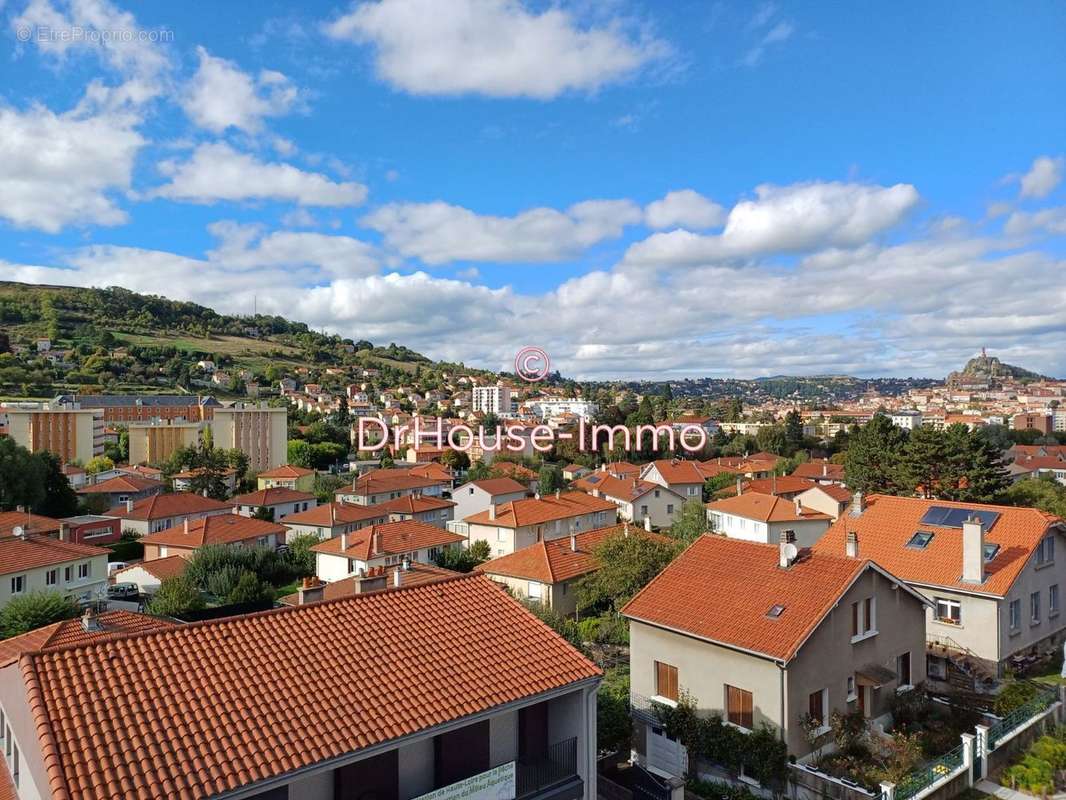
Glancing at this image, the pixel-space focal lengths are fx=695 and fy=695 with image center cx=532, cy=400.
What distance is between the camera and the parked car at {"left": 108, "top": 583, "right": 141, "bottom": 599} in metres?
36.1


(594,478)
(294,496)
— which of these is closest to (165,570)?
(294,496)

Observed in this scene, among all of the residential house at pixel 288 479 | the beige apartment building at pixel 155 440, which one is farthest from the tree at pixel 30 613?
the beige apartment building at pixel 155 440

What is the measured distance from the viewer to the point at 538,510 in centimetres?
4650

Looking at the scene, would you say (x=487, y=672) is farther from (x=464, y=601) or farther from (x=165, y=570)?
(x=165, y=570)

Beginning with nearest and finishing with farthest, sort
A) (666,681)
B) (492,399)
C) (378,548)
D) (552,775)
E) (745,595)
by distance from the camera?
(552,775)
(745,595)
(666,681)
(378,548)
(492,399)

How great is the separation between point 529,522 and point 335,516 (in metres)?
14.3

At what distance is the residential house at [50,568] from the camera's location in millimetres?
30578

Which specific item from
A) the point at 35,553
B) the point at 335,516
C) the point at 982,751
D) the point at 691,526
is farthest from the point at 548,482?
the point at 982,751

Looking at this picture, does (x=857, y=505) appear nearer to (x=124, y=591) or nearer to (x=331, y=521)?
(x=331, y=521)

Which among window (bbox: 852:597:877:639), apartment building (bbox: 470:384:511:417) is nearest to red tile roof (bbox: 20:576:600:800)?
window (bbox: 852:597:877:639)

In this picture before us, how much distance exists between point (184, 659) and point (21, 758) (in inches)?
81.7

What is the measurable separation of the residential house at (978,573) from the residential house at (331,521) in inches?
1324

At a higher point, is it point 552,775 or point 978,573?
point 978,573

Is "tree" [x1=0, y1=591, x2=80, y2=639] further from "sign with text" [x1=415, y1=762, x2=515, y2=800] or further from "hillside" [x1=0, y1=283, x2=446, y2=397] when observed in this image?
"hillside" [x1=0, y1=283, x2=446, y2=397]
